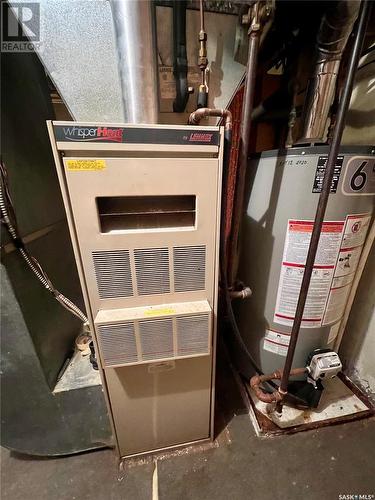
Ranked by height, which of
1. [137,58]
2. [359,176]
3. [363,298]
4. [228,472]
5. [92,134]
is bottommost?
[228,472]

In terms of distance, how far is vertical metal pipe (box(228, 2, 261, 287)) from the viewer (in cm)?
72

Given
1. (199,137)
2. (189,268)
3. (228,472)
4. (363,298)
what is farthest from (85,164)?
(363,298)

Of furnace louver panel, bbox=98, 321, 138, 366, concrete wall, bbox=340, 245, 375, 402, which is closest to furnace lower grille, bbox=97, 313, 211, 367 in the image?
furnace louver panel, bbox=98, 321, 138, 366

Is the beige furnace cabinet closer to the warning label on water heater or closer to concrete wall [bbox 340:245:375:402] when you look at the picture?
the warning label on water heater

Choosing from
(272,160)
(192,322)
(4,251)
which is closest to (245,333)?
(192,322)

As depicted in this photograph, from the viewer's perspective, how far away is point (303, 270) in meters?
0.92

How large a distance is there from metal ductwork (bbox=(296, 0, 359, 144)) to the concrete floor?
1395 mm

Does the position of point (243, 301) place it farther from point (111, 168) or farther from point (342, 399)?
point (111, 168)

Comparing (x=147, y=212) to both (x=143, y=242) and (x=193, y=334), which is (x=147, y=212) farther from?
(x=193, y=334)

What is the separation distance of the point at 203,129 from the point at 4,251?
76cm

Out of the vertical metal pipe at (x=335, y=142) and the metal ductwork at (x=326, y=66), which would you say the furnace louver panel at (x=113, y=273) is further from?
the metal ductwork at (x=326, y=66)

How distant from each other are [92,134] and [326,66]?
894mm

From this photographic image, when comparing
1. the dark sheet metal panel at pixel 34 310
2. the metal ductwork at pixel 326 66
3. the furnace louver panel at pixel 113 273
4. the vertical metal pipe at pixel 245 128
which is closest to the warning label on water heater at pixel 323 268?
the vertical metal pipe at pixel 245 128

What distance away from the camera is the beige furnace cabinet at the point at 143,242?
583 millimetres
